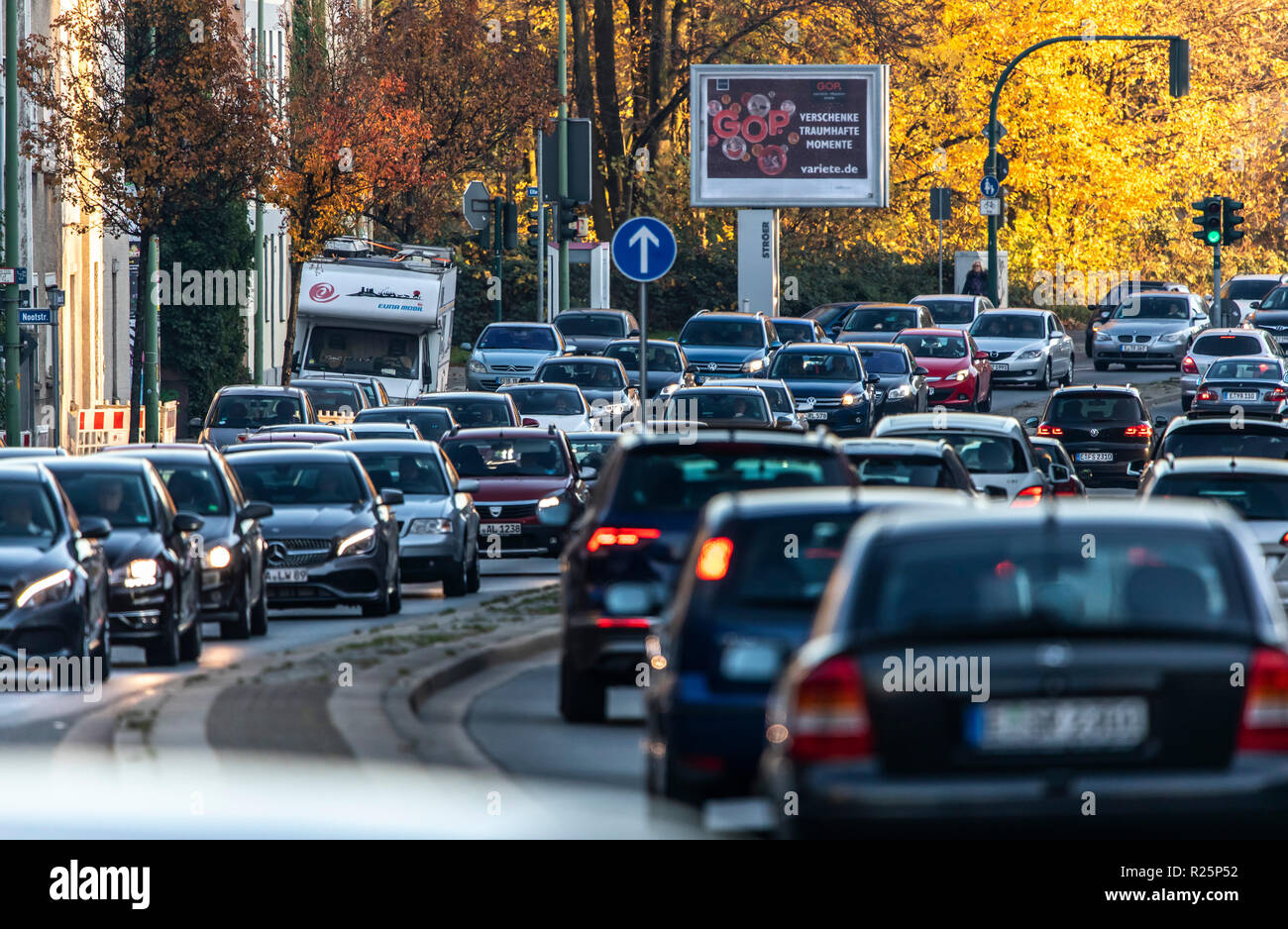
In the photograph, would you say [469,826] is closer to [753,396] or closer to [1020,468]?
[1020,468]

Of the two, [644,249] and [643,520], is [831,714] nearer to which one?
[643,520]

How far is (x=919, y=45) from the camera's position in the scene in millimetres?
63438

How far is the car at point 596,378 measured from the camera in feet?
140

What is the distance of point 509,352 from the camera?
4978cm

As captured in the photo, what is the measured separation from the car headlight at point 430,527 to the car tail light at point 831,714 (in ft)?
53.1

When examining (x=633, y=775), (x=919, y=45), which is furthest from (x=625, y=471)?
(x=919, y=45)

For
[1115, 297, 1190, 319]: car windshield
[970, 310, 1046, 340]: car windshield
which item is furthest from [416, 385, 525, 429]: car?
[1115, 297, 1190, 319]: car windshield

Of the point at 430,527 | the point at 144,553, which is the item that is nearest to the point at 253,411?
the point at 430,527

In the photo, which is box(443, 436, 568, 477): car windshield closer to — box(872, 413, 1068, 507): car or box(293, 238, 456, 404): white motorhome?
box(872, 413, 1068, 507): car

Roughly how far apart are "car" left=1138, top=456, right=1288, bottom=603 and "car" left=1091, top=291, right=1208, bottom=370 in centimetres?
3942

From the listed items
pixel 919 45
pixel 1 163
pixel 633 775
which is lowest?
pixel 633 775

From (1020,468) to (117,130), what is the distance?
66.9 ft

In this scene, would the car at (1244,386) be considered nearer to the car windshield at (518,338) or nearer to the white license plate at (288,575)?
the car windshield at (518,338)

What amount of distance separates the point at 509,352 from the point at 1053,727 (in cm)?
4235
